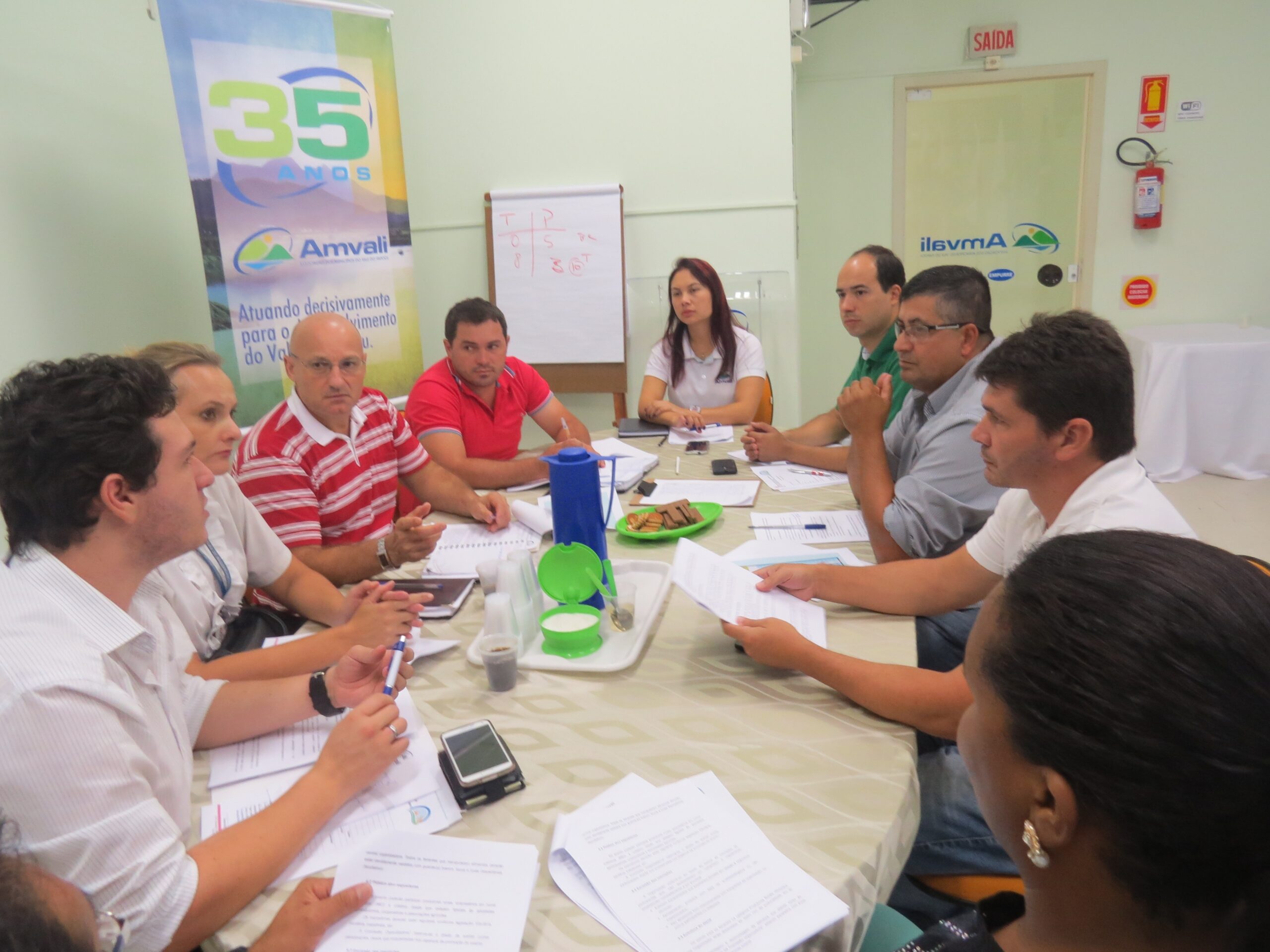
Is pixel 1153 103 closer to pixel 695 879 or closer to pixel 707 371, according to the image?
pixel 707 371

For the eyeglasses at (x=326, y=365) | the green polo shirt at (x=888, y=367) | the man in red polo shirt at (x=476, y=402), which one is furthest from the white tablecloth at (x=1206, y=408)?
the eyeglasses at (x=326, y=365)

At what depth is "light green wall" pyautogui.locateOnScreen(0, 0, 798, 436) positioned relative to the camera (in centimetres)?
301

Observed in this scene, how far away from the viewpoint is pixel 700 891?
0.87 m

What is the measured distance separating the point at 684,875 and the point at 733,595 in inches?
23.2

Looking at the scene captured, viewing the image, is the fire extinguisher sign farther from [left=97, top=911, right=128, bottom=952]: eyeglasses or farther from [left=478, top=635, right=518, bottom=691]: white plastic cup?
[left=97, top=911, right=128, bottom=952]: eyeglasses

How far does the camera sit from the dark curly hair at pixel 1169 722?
0.57 m

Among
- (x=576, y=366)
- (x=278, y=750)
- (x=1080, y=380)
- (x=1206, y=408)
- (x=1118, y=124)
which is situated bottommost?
(x=1206, y=408)

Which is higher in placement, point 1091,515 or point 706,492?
point 1091,515

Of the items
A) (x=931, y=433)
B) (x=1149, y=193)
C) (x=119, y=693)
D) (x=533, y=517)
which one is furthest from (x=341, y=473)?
(x=1149, y=193)

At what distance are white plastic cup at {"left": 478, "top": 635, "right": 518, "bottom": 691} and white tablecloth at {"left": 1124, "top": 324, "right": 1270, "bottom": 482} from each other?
410 centimetres

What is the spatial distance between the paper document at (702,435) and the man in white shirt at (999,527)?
1445mm

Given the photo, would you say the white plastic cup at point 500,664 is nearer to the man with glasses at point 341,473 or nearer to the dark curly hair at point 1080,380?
the man with glasses at point 341,473

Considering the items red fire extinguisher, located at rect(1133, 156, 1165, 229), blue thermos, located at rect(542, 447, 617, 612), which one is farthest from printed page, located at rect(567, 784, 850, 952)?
red fire extinguisher, located at rect(1133, 156, 1165, 229)

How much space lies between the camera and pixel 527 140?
163 inches
